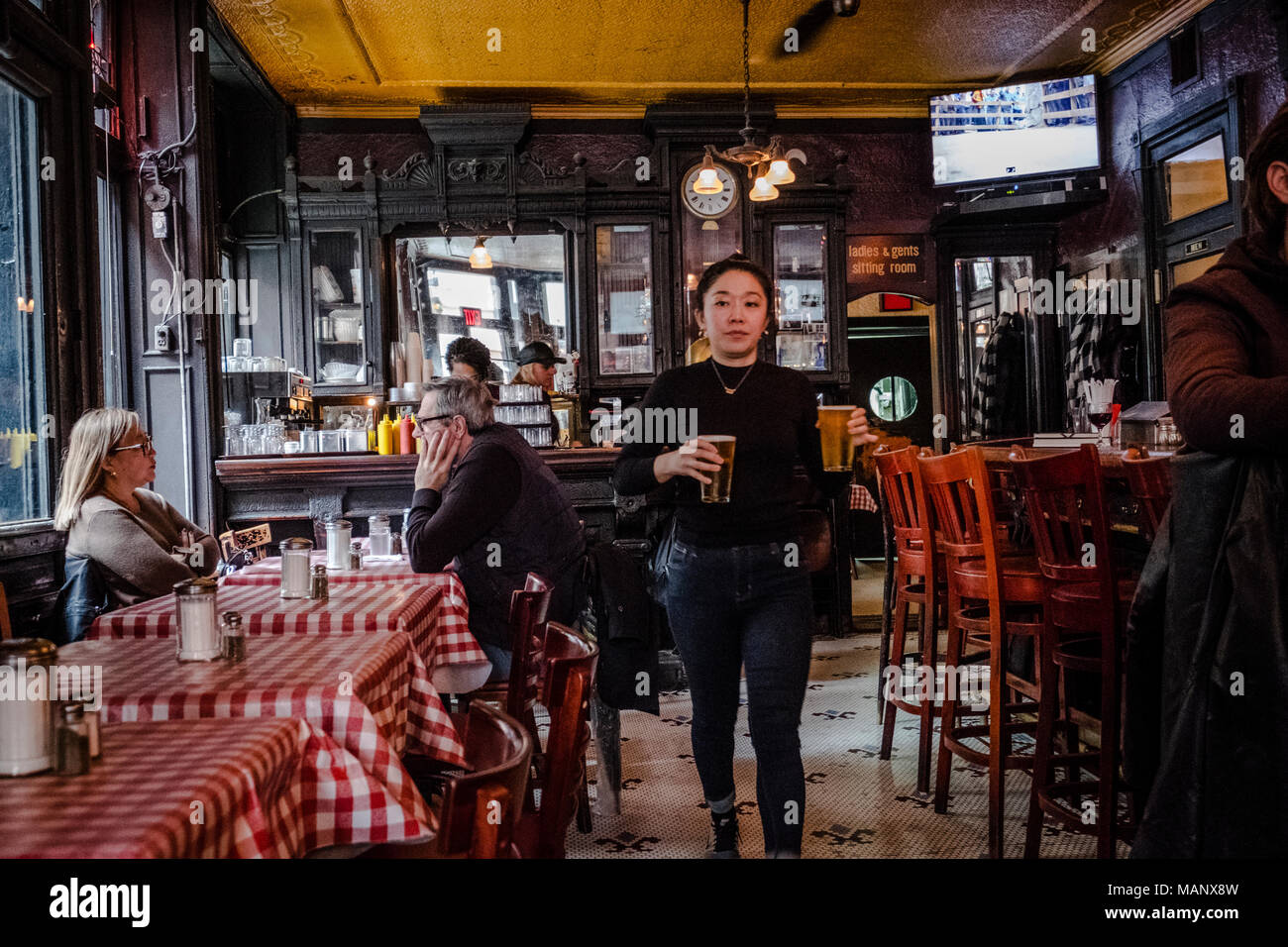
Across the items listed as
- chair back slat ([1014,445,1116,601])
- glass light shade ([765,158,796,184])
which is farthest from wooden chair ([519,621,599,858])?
glass light shade ([765,158,796,184])

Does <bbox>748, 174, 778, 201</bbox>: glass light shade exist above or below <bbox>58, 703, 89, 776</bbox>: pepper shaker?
above

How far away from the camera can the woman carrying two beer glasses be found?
2.13 meters

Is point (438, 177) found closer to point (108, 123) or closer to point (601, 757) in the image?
point (108, 123)

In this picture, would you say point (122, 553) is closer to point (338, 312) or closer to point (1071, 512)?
point (1071, 512)

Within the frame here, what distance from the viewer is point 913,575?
353 cm

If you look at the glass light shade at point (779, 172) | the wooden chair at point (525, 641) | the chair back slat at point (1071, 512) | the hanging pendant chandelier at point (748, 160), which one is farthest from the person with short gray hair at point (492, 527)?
the glass light shade at point (779, 172)

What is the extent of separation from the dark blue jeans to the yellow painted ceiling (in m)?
4.47

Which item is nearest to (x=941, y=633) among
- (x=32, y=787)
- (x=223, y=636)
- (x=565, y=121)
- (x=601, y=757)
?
(x=601, y=757)

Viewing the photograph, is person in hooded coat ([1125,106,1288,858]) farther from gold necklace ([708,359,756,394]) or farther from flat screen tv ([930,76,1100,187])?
flat screen tv ([930,76,1100,187])

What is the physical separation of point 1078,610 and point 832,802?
1206 mm

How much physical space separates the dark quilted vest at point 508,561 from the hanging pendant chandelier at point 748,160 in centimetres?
321
